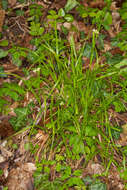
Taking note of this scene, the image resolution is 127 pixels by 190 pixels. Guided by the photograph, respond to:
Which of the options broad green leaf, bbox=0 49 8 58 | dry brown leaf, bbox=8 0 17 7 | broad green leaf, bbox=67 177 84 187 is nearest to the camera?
broad green leaf, bbox=67 177 84 187

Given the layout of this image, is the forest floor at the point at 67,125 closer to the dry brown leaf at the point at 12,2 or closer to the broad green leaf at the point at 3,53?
the broad green leaf at the point at 3,53

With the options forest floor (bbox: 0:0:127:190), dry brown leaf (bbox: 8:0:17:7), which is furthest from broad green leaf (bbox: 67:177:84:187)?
dry brown leaf (bbox: 8:0:17:7)

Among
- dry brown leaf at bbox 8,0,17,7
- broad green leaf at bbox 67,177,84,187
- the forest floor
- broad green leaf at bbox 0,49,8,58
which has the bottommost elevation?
broad green leaf at bbox 67,177,84,187

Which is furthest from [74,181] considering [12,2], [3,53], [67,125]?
[12,2]

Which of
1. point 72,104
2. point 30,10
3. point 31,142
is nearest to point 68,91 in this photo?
point 72,104

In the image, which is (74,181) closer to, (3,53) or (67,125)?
(67,125)

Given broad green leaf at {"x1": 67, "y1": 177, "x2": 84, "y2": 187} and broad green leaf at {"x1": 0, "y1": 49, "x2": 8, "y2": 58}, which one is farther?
broad green leaf at {"x1": 0, "y1": 49, "x2": 8, "y2": 58}

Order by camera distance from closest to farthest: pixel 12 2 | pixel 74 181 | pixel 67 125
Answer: pixel 74 181
pixel 67 125
pixel 12 2

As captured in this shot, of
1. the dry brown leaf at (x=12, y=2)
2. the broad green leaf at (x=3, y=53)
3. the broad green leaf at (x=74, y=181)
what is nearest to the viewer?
the broad green leaf at (x=74, y=181)

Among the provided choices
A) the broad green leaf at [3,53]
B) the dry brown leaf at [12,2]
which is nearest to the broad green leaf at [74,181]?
the broad green leaf at [3,53]

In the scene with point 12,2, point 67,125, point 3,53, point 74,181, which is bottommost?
point 74,181

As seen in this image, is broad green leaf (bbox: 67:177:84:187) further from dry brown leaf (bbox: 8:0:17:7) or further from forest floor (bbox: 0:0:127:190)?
dry brown leaf (bbox: 8:0:17:7)

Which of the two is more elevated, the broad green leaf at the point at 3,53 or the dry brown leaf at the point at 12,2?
the dry brown leaf at the point at 12,2
